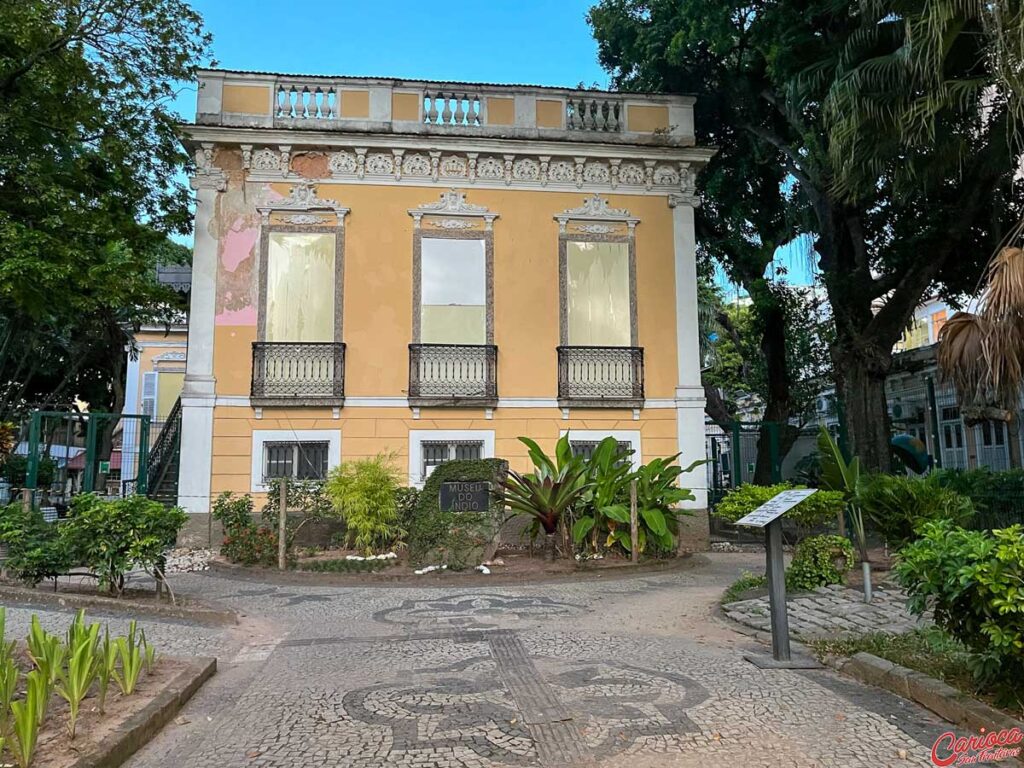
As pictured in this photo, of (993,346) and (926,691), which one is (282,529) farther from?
(993,346)

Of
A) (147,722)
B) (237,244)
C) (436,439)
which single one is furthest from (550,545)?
(237,244)

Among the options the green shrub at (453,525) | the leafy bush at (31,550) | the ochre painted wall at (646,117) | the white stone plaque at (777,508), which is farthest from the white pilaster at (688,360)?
the leafy bush at (31,550)

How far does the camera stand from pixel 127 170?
13.5 meters

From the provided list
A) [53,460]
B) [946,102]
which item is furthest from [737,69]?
[53,460]

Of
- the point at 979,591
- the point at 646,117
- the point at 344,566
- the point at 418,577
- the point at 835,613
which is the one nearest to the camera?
the point at 979,591

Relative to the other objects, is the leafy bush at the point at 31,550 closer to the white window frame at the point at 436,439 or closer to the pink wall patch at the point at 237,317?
the pink wall patch at the point at 237,317

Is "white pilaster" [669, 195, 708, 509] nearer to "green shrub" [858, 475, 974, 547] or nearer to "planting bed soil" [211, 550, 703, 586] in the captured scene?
"planting bed soil" [211, 550, 703, 586]

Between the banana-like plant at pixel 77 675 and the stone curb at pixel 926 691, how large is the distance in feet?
15.9

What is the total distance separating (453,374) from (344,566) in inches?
180

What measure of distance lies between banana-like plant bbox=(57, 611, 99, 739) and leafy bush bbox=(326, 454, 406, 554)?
6.34 m

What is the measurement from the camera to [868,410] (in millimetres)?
13953

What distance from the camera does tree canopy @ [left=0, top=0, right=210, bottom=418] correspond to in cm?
1162

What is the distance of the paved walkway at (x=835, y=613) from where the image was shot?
6.29 m

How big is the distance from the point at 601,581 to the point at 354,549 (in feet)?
13.0
